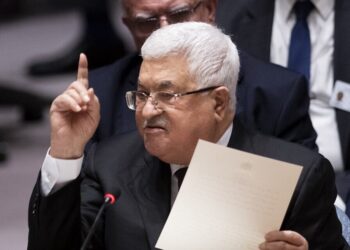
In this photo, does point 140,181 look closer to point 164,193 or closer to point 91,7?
point 164,193

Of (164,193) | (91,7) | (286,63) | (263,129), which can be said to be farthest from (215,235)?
(91,7)

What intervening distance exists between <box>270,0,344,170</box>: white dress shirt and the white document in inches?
45.5

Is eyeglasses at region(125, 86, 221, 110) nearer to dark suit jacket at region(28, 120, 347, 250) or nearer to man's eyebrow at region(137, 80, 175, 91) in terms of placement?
man's eyebrow at region(137, 80, 175, 91)

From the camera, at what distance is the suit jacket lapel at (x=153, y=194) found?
235cm

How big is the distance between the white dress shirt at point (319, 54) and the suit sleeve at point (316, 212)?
0.90 m

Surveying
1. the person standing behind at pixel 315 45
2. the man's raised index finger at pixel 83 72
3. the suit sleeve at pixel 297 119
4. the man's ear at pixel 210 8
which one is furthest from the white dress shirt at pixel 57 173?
the person standing behind at pixel 315 45

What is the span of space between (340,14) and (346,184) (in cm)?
64

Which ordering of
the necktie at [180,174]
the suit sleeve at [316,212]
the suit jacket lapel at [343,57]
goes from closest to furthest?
the suit sleeve at [316,212] → the necktie at [180,174] → the suit jacket lapel at [343,57]

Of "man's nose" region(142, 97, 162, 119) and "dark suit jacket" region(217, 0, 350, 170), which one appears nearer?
"man's nose" region(142, 97, 162, 119)

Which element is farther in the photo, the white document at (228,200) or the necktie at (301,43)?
the necktie at (301,43)

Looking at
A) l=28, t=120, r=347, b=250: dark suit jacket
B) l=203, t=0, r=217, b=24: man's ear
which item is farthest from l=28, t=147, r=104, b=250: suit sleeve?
l=203, t=0, r=217, b=24: man's ear

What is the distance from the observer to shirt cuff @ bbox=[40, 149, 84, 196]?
2295mm

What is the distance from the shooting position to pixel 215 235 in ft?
6.98

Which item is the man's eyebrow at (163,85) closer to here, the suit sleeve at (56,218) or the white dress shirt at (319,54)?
the suit sleeve at (56,218)
